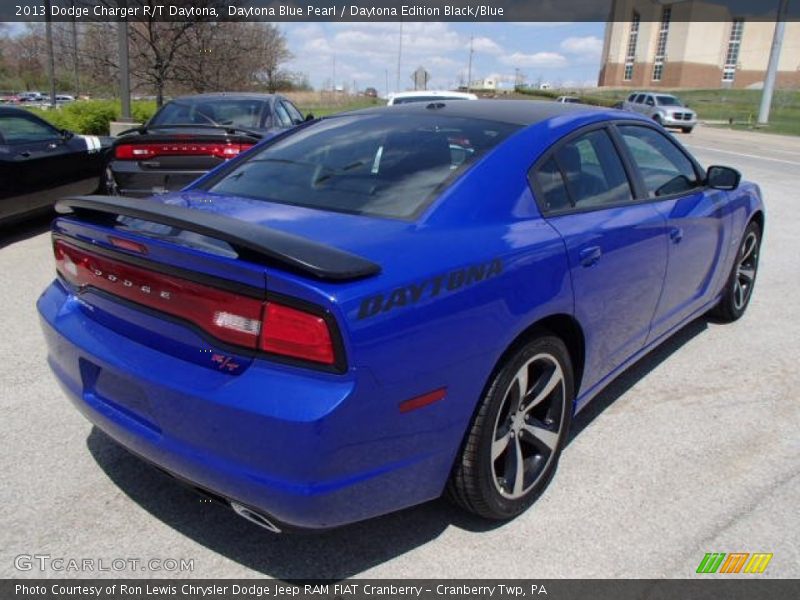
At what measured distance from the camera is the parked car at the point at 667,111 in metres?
30.1

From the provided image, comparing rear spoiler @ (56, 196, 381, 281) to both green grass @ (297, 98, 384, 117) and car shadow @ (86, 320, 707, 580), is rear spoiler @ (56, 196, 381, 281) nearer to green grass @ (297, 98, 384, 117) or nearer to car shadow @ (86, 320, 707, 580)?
car shadow @ (86, 320, 707, 580)

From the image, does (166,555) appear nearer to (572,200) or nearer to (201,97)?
(572,200)

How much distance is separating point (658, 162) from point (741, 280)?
5.70 feet

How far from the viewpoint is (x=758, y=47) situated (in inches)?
3319

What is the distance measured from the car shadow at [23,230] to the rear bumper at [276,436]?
5.64m

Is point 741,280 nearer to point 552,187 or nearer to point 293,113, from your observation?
point 552,187

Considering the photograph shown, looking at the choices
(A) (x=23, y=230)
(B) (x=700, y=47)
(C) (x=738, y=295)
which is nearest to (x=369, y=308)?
(C) (x=738, y=295)

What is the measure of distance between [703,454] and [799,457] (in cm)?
45

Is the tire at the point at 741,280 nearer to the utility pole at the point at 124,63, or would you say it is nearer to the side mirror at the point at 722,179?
the side mirror at the point at 722,179

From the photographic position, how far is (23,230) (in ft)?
24.8

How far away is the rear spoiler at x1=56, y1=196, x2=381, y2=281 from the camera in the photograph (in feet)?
6.25

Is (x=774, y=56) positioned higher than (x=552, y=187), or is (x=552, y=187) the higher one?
(x=774, y=56)

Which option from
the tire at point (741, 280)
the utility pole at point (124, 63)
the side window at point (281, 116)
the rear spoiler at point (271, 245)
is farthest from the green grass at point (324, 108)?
the rear spoiler at point (271, 245)

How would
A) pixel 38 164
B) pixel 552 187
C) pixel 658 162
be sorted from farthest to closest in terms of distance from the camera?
pixel 38 164
pixel 658 162
pixel 552 187
